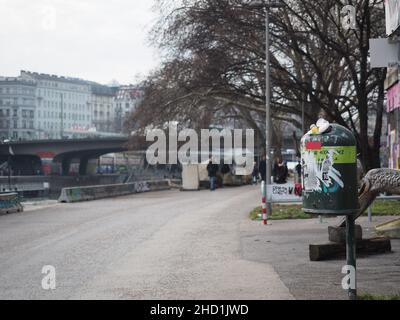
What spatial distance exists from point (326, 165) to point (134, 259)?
5.97 meters

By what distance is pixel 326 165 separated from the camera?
7871mm

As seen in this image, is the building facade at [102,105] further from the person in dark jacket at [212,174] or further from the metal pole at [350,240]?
the metal pole at [350,240]

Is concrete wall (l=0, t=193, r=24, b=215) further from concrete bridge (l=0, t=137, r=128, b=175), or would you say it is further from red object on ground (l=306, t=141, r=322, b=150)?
concrete bridge (l=0, t=137, r=128, b=175)

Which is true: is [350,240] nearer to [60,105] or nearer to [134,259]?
[134,259]

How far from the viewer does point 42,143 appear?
87.7 metres

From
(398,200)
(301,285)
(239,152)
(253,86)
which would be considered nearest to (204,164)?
(239,152)

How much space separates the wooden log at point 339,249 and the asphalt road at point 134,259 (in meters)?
0.97

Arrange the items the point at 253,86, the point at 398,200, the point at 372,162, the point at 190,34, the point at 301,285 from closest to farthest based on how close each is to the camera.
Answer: the point at 301,285 < the point at 398,200 < the point at 372,162 < the point at 190,34 < the point at 253,86

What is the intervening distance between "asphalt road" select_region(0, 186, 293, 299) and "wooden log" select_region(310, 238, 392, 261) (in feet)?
3.19

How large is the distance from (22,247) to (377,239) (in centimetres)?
755

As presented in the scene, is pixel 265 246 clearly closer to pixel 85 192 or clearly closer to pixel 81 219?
pixel 81 219

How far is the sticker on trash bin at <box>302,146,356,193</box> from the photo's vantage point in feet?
25.7

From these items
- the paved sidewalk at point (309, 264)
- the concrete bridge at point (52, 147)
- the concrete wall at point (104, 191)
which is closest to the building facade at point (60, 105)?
the concrete bridge at point (52, 147)

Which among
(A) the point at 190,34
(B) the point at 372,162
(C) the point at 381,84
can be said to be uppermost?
(A) the point at 190,34
